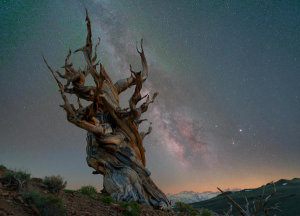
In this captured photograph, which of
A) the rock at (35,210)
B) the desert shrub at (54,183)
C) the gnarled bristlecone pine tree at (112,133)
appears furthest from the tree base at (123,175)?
the rock at (35,210)

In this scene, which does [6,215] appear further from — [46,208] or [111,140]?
[111,140]

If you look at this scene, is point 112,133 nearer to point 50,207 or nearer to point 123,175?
point 123,175

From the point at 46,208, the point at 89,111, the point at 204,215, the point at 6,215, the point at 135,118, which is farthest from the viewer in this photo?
the point at 135,118

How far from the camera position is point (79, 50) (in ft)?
34.9

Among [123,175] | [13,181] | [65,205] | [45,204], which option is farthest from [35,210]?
[123,175]

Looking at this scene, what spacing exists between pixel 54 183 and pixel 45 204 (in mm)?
1668

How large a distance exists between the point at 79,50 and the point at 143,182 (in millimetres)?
7261

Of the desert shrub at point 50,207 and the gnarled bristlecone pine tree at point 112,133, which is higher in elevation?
the gnarled bristlecone pine tree at point 112,133

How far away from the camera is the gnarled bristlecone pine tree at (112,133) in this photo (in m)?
8.34

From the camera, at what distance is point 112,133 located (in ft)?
32.3

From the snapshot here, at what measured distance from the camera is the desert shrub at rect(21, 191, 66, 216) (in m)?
4.32

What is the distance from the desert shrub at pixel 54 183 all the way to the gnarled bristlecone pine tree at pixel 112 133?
2.32 meters

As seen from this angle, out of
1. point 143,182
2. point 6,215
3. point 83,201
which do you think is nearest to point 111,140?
point 143,182

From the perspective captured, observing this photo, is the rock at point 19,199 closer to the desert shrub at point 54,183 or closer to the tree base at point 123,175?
the desert shrub at point 54,183
